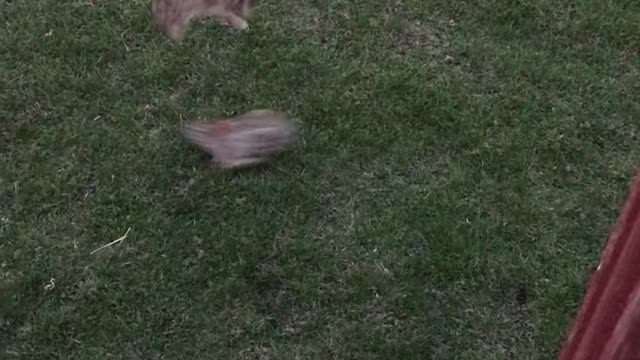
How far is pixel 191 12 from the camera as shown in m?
3.93

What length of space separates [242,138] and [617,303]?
2102 mm

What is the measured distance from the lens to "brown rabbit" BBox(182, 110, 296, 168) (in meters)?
3.53

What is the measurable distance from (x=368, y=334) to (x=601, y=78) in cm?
154

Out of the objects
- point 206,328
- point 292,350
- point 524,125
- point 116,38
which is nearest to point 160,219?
point 206,328

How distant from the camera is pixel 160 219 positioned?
3385 millimetres

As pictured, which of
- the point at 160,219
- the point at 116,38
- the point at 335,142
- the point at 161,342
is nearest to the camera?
the point at 161,342

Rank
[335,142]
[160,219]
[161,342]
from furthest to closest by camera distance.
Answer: [335,142], [160,219], [161,342]

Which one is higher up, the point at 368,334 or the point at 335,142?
the point at 335,142

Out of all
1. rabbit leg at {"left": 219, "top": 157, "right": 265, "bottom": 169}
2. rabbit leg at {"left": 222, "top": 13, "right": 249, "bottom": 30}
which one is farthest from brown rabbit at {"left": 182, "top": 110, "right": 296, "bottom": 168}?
rabbit leg at {"left": 222, "top": 13, "right": 249, "bottom": 30}

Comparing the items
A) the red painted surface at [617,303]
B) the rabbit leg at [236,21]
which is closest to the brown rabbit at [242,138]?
the rabbit leg at [236,21]

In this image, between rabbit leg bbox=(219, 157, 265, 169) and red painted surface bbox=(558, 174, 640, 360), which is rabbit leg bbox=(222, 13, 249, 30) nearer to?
rabbit leg bbox=(219, 157, 265, 169)

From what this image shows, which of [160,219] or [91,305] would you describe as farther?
[160,219]

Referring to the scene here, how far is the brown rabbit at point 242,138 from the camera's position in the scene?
353 centimetres

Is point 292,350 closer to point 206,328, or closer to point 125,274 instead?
point 206,328
